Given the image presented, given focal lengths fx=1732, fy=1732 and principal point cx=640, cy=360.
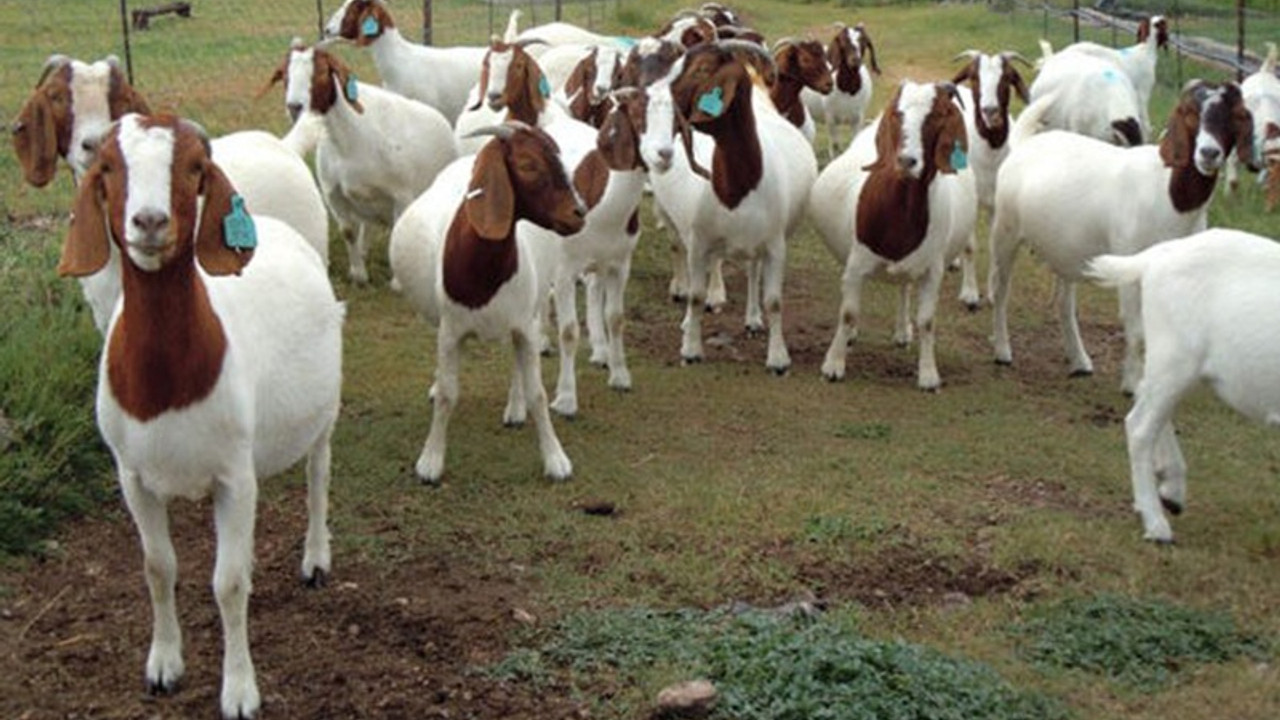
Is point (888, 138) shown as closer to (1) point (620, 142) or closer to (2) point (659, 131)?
(2) point (659, 131)

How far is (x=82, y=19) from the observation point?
23594 millimetres

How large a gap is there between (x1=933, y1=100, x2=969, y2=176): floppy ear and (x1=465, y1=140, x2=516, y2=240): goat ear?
2.89m

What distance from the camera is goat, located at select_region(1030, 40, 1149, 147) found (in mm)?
13547

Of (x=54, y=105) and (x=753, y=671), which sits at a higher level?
(x=54, y=105)

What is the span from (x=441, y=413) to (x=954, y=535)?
7.56 ft

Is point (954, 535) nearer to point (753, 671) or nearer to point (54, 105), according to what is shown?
point (753, 671)

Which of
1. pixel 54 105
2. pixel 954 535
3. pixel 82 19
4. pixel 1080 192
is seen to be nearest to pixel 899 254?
pixel 1080 192

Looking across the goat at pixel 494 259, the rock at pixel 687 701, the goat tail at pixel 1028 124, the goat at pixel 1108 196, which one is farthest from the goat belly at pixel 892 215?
the rock at pixel 687 701

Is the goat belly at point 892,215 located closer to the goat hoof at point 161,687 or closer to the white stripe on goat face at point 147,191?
the goat hoof at point 161,687

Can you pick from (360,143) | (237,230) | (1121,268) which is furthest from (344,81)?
(237,230)

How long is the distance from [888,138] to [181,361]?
17.6ft

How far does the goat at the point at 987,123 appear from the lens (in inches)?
468

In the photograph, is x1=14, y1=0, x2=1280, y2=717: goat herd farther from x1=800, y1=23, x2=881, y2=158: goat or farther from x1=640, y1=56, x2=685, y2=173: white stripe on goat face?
x1=800, y1=23, x2=881, y2=158: goat

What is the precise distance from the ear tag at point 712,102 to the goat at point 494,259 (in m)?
1.79
